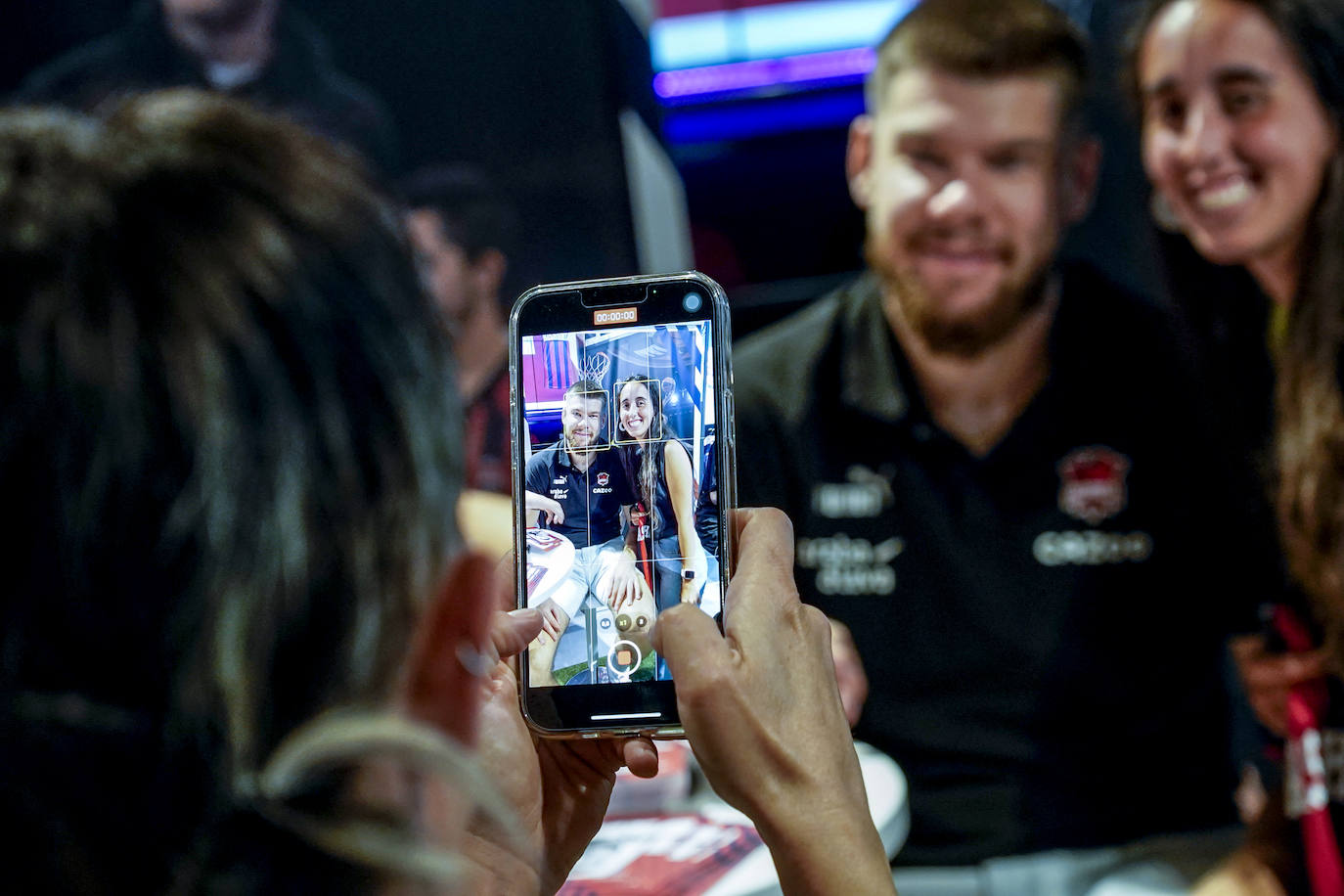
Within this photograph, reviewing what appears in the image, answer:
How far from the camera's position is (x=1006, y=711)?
177 centimetres

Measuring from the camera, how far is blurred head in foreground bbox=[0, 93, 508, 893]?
0.33m

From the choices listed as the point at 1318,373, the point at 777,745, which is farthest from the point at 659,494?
the point at 1318,373

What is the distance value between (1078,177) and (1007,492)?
60 cm

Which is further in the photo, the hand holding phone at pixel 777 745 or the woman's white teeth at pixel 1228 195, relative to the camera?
the woman's white teeth at pixel 1228 195

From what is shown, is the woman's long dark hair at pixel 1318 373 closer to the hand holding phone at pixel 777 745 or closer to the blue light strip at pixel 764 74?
the blue light strip at pixel 764 74

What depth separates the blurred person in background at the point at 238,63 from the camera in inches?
90.2

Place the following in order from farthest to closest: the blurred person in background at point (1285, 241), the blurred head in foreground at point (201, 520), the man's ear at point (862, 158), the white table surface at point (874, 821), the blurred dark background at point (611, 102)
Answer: the blurred dark background at point (611, 102) → the man's ear at point (862, 158) → the blurred person in background at point (1285, 241) → the white table surface at point (874, 821) → the blurred head in foreground at point (201, 520)

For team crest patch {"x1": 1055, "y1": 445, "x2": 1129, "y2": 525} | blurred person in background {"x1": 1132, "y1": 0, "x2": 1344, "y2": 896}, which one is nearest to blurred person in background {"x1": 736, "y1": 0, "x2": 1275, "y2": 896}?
team crest patch {"x1": 1055, "y1": 445, "x2": 1129, "y2": 525}

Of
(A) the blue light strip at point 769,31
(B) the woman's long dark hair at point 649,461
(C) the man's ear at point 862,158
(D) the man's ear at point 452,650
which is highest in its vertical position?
(A) the blue light strip at point 769,31

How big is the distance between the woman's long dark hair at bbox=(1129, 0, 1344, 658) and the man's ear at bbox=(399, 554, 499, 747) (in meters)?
1.29

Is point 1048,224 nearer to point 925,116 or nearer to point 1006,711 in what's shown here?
point 925,116

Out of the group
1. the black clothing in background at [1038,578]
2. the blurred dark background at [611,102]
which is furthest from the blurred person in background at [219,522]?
the blurred dark background at [611,102]

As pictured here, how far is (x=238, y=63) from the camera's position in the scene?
2.32 m

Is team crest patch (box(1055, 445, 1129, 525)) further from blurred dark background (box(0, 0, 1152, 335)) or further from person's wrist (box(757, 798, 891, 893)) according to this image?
person's wrist (box(757, 798, 891, 893))
